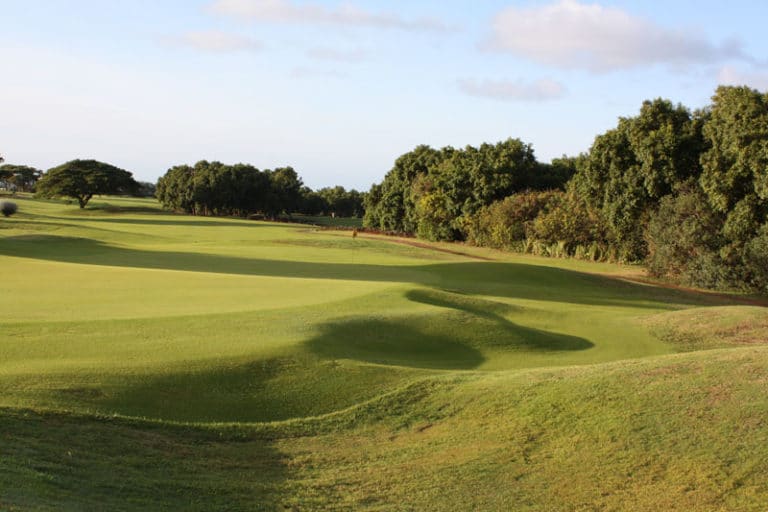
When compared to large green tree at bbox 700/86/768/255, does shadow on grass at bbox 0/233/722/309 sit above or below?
below

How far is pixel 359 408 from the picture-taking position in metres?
12.1

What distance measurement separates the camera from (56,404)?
1049 centimetres

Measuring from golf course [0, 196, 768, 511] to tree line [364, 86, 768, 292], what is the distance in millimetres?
14352

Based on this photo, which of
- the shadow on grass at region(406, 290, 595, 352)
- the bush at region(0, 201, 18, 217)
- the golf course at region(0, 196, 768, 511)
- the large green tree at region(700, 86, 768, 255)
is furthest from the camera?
the bush at region(0, 201, 18, 217)

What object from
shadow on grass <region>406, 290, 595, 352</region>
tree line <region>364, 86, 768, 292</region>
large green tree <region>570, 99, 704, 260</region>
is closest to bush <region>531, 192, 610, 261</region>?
tree line <region>364, 86, 768, 292</region>

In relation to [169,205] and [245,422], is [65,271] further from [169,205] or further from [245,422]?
[169,205]

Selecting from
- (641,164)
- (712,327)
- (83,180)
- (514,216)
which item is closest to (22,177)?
(83,180)

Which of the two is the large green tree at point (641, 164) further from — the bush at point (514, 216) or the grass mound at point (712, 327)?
the grass mound at point (712, 327)

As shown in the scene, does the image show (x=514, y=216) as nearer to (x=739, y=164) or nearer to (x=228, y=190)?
(x=739, y=164)

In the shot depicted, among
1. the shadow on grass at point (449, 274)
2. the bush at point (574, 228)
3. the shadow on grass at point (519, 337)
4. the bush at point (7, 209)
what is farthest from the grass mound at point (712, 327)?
the bush at point (7, 209)

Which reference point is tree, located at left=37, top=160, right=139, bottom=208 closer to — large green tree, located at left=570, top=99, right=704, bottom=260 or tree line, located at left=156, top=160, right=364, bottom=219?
tree line, located at left=156, top=160, right=364, bottom=219

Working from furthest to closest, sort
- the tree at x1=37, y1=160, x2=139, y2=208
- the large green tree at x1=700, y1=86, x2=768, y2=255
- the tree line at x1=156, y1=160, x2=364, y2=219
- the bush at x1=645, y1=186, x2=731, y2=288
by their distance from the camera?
1. the tree line at x1=156, y1=160, x2=364, y2=219
2. the tree at x1=37, y1=160, x2=139, y2=208
3. the bush at x1=645, y1=186, x2=731, y2=288
4. the large green tree at x1=700, y1=86, x2=768, y2=255

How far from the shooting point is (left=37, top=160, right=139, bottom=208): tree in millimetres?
87438

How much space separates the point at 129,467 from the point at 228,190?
304 feet
